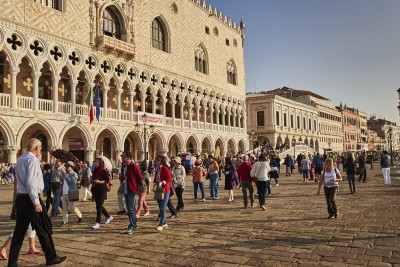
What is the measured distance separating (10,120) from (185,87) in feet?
52.1

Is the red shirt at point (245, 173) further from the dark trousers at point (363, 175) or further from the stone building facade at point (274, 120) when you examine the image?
the stone building facade at point (274, 120)

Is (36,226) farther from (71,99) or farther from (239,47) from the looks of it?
(239,47)

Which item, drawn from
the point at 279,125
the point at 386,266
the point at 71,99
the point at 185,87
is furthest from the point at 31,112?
the point at 279,125

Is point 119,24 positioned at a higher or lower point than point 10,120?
higher

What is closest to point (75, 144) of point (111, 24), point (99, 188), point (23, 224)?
point (111, 24)

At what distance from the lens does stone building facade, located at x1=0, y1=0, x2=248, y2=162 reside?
726 inches

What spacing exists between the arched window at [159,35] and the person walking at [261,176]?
2088cm

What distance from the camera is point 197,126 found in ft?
103

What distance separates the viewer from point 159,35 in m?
Result: 28.9

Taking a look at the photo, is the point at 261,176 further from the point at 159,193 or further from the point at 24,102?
the point at 24,102

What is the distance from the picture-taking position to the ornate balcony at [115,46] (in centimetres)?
2233

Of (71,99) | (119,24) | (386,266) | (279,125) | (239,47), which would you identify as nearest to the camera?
(386,266)

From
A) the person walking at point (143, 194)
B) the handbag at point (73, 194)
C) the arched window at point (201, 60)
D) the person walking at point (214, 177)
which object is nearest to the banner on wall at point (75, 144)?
the person walking at point (214, 177)

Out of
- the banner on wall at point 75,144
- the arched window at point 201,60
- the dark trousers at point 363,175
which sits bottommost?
the dark trousers at point 363,175
